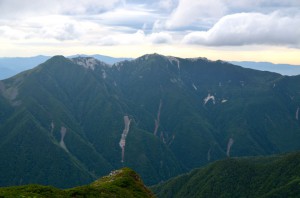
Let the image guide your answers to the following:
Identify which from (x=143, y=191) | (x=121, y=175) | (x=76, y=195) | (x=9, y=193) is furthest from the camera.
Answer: (x=121, y=175)

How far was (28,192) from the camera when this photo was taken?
8425 centimetres

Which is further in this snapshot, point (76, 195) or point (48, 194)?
point (76, 195)

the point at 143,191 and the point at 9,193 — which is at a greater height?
the point at 9,193

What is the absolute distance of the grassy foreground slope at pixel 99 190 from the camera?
84.7 meters

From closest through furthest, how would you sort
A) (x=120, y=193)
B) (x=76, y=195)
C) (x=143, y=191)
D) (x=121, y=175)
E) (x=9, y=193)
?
(x=9, y=193)
(x=76, y=195)
(x=120, y=193)
(x=143, y=191)
(x=121, y=175)

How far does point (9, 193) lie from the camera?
82.3 metres

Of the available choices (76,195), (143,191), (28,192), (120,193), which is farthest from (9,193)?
(143,191)

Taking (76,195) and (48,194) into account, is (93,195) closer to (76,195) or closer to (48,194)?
(76,195)

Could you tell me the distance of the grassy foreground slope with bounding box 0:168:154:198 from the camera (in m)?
84.7

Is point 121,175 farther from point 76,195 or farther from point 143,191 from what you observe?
point 76,195

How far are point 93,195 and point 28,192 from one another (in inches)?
651

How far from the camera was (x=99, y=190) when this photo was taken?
97.2m

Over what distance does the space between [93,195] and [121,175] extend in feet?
96.4

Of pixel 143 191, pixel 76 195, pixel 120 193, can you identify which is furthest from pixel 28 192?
pixel 143 191
